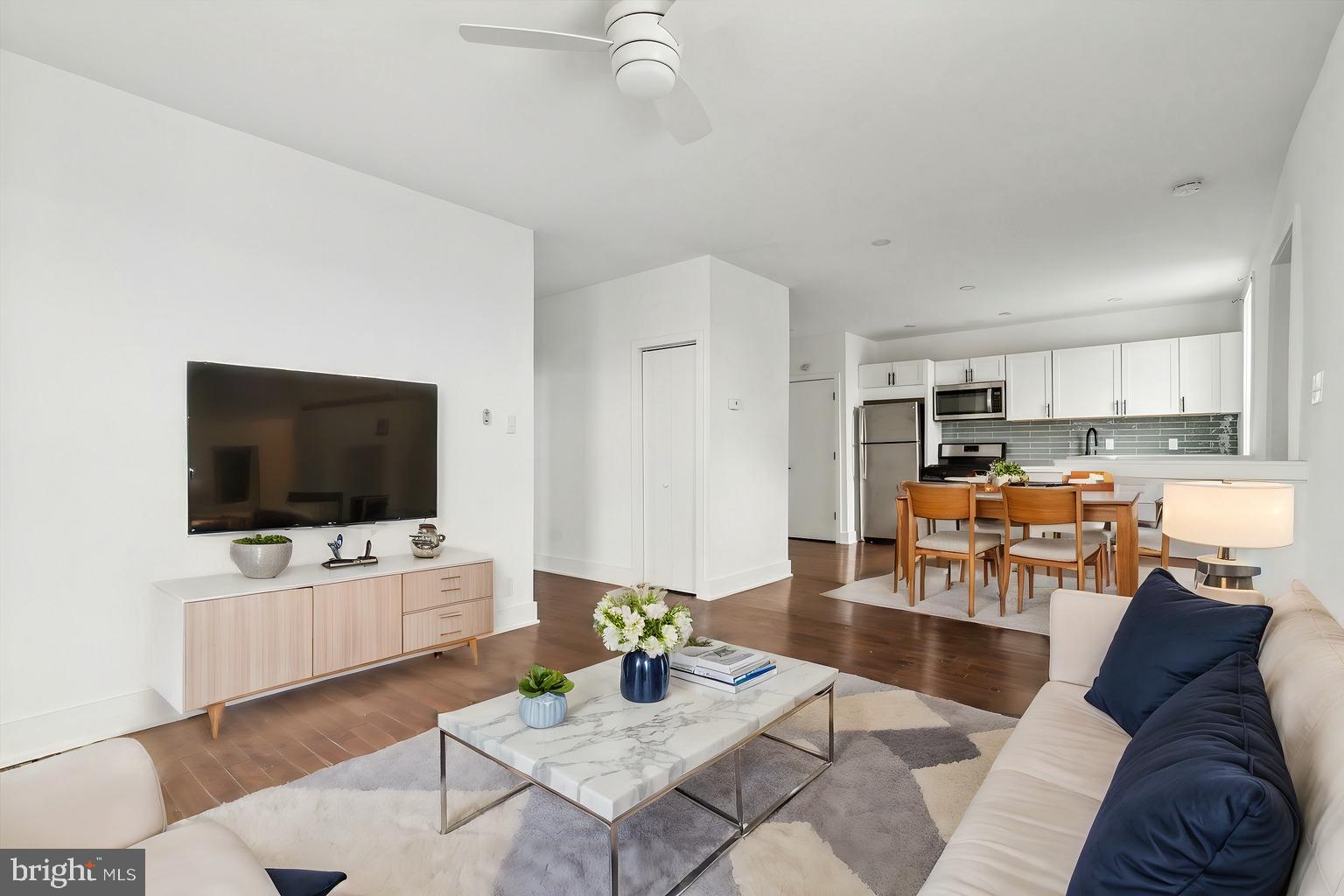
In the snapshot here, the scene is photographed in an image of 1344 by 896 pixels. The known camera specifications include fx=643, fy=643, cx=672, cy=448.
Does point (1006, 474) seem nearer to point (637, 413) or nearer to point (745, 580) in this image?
point (745, 580)

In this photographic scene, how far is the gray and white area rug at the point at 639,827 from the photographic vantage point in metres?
1.72

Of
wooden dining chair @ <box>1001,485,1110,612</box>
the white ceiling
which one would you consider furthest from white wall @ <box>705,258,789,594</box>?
wooden dining chair @ <box>1001,485,1110,612</box>

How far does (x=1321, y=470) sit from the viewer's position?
93.4 inches

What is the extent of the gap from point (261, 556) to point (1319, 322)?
174 inches

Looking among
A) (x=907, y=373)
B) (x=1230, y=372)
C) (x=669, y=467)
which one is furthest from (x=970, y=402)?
(x=669, y=467)

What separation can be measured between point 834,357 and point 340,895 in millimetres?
7317

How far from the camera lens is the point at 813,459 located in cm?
814

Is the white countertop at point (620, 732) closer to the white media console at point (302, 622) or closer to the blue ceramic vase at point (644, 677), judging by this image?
the blue ceramic vase at point (644, 677)

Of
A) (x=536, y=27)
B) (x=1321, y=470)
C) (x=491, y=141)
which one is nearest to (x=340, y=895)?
(x=536, y=27)

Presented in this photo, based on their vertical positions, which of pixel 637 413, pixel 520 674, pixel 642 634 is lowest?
pixel 520 674

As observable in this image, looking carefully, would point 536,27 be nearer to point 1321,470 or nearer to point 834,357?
point 1321,470

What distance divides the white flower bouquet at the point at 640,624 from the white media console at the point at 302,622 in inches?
65.0

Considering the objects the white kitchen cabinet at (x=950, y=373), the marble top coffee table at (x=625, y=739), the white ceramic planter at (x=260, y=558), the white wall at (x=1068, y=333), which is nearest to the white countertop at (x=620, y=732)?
the marble top coffee table at (x=625, y=739)

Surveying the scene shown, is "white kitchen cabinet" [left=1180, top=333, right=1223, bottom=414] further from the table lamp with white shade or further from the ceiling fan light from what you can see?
the ceiling fan light
